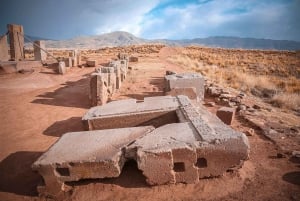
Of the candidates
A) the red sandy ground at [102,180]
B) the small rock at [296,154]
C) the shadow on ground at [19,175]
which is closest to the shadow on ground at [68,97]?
the red sandy ground at [102,180]

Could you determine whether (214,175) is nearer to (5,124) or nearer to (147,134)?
(147,134)

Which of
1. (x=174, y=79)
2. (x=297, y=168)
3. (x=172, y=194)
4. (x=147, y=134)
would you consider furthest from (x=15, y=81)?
(x=297, y=168)

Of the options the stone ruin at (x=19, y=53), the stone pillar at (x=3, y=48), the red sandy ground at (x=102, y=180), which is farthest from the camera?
the stone pillar at (x=3, y=48)

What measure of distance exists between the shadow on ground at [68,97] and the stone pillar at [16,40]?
915 centimetres

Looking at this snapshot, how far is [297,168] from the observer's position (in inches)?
161

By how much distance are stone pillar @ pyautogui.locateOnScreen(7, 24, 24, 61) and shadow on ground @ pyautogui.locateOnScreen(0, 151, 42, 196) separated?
15.1 meters

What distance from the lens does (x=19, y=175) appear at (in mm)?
4359

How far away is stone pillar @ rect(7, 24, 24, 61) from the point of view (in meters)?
17.1

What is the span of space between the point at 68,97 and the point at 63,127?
3.36 m

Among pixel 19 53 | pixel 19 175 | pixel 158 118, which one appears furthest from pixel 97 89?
pixel 19 53

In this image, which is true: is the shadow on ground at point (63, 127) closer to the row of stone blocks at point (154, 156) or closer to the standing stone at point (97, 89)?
the standing stone at point (97, 89)

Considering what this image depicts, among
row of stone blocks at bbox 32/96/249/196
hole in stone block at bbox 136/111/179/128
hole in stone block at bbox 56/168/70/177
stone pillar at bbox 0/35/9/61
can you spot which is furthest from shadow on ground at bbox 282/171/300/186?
stone pillar at bbox 0/35/9/61

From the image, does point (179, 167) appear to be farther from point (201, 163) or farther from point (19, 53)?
point (19, 53)

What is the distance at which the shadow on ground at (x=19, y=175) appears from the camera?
13.0ft
